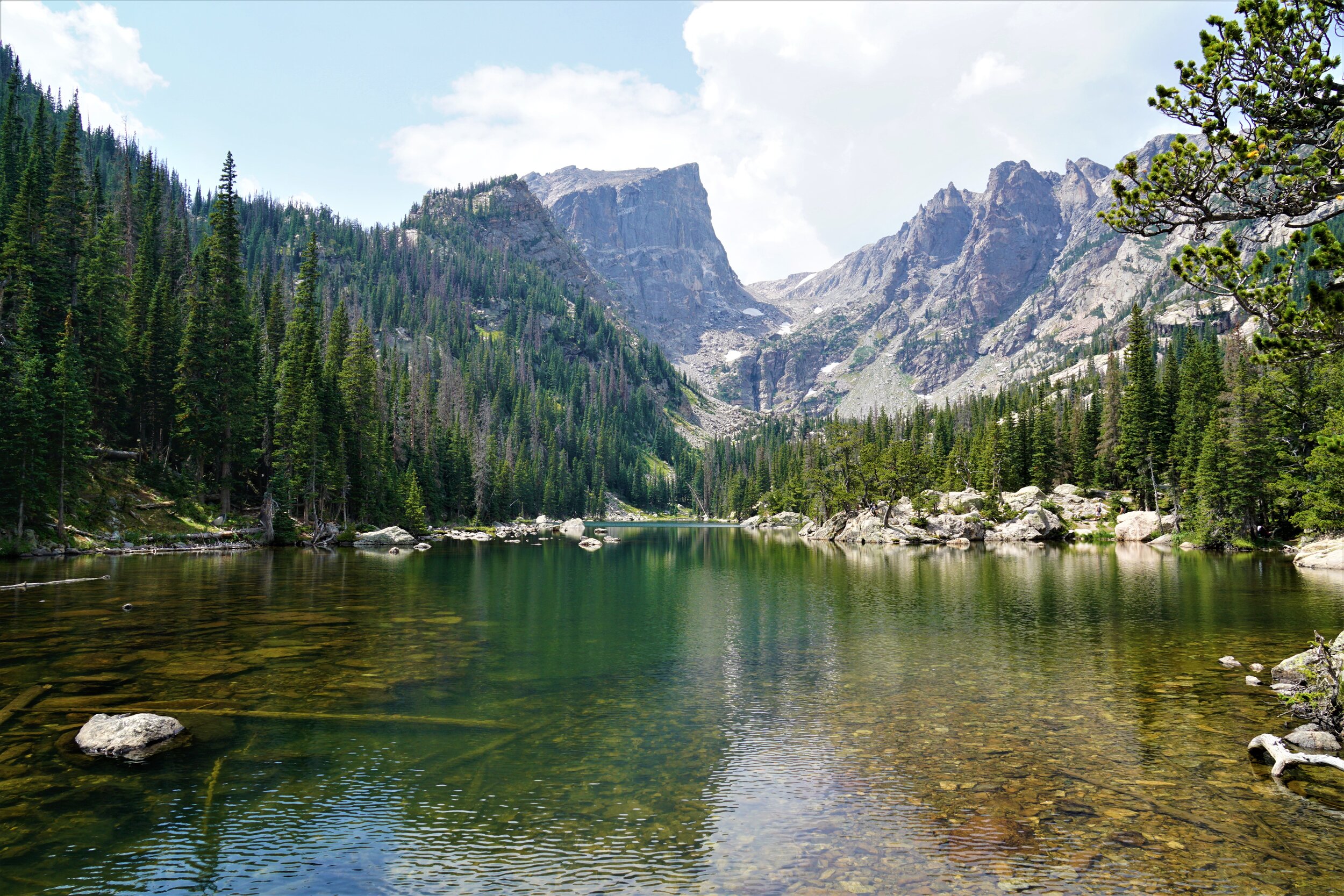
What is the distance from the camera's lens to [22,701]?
58.2 feet

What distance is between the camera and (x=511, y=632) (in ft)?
98.7

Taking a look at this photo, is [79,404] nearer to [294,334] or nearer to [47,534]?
[47,534]

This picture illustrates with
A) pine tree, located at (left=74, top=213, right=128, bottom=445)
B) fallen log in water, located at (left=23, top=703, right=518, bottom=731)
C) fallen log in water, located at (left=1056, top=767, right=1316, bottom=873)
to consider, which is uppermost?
pine tree, located at (left=74, top=213, right=128, bottom=445)

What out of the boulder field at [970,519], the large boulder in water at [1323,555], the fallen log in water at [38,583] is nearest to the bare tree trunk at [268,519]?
the fallen log in water at [38,583]

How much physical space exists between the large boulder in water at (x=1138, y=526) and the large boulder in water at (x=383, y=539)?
280 feet

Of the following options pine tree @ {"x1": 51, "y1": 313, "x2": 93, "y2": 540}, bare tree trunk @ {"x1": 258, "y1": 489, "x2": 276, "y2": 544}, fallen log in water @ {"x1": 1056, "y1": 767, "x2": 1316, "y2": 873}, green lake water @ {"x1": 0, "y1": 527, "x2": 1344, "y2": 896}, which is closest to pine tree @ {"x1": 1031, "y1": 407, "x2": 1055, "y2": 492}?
green lake water @ {"x1": 0, "y1": 527, "x2": 1344, "y2": 896}

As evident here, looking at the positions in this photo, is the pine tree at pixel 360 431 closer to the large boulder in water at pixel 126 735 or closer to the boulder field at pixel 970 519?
the boulder field at pixel 970 519

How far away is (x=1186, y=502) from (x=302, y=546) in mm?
94859

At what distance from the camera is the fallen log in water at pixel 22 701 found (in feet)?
54.6

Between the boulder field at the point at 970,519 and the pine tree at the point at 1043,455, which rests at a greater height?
the pine tree at the point at 1043,455

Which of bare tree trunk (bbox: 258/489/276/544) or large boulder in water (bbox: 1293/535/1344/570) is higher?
bare tree trunk (bbox: 258/489/276/544)

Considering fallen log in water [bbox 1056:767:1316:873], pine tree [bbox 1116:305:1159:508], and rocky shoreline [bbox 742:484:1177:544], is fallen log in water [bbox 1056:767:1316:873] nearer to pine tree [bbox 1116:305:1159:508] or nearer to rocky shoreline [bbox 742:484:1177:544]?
rocky shoreline [bbox 742:484:1177:544]

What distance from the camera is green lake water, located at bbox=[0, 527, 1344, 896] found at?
1062 centimetres

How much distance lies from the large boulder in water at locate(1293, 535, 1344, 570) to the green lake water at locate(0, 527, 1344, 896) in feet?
73.8
